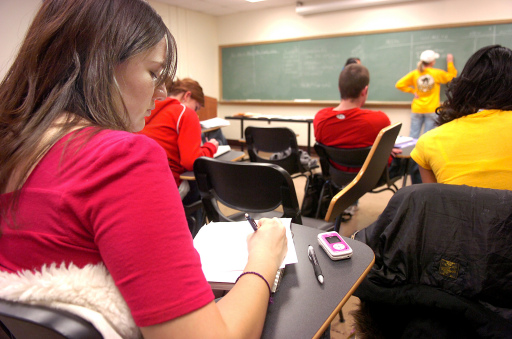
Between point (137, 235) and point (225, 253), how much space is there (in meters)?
0.40

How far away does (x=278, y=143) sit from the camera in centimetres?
321

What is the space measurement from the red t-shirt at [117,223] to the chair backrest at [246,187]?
99cm

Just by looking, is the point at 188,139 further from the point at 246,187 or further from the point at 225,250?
the point at 225,250

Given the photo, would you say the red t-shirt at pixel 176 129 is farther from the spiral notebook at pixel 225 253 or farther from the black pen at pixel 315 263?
the black pen at pixel 315 263

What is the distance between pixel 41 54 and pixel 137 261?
0.42 m

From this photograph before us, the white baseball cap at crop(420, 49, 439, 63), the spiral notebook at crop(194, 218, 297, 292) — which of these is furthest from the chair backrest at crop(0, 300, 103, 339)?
the white baseball cap at crop(420, 49, 439, 63)

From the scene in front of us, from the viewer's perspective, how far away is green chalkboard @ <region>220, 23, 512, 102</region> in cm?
489

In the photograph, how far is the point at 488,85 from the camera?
4.70 ft

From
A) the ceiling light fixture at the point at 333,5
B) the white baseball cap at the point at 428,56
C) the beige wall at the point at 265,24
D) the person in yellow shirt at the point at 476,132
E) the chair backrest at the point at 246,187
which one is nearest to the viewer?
the person in yellow shirt at the point at 476,132

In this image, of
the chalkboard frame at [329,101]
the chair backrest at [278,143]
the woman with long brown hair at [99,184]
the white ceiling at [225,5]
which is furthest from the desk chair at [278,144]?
the white ceiling at [225,5]

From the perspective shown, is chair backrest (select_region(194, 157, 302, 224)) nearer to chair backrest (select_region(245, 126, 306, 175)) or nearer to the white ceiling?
chair backrest (select_region(245, 126, 306, 175))

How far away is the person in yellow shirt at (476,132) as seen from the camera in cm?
125

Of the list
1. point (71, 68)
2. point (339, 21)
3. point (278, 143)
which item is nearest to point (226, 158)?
point (278, 143)

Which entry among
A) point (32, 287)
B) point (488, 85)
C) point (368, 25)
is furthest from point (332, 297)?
point (368, 25)
